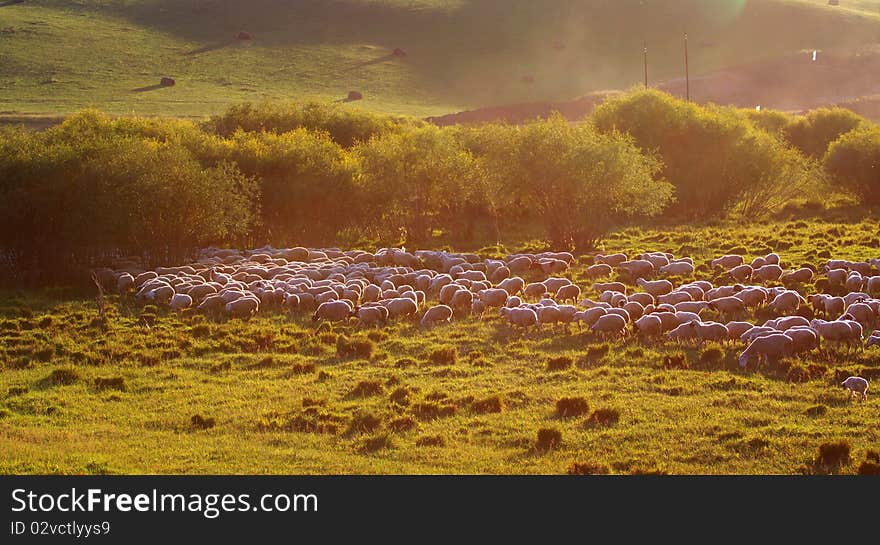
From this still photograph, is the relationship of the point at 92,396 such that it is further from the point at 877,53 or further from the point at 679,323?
the point at 877,53

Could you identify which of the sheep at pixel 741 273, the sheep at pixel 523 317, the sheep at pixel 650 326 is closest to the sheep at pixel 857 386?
the sheep at pixel 650 326

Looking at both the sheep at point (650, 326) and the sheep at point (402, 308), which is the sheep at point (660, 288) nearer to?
the sheep at point (650, 326)

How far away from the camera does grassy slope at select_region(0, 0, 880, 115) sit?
100625 mm

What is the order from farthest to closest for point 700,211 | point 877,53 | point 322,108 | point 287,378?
point 877,53, point 322,108, point 700,211, point 287,378

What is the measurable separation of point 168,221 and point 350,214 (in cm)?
1149

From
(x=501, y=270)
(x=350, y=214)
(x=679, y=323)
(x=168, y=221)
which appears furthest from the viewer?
(x=350, y=214)

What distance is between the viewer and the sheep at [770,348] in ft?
63.2

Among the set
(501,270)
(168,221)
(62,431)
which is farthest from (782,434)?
(168,221)

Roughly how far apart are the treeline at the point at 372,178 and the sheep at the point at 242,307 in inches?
437

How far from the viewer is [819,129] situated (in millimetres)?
70688

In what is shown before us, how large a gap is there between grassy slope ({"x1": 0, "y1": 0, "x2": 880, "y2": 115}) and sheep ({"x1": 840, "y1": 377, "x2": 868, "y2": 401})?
80.2 metres

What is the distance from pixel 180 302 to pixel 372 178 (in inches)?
738

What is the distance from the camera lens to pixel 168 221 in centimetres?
3794

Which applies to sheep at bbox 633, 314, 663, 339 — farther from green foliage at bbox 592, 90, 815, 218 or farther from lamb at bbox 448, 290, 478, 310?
green foliage at bbox 592, 90, 815, 218
